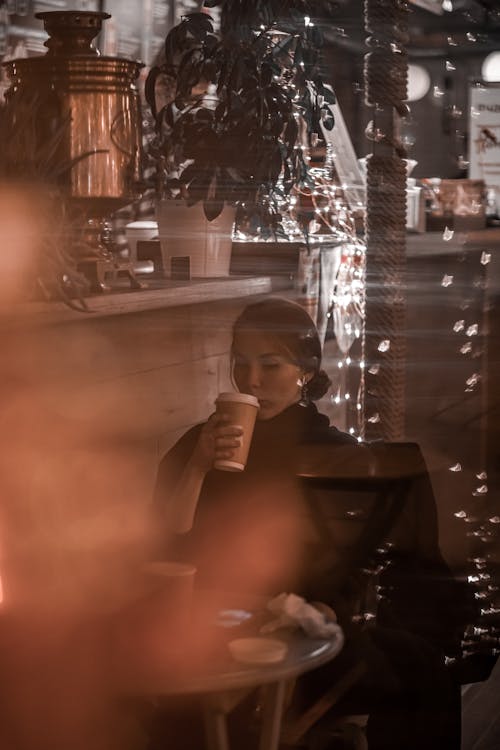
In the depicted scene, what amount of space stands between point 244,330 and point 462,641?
2.22 ft

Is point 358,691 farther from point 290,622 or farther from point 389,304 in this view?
point 389,304

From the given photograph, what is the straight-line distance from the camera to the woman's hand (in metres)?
1.16

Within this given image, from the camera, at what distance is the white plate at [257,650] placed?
1060 millimetres

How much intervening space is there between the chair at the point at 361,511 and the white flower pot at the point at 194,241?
0.31 meters

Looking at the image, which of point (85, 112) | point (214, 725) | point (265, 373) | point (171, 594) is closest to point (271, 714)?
point (214, 725)

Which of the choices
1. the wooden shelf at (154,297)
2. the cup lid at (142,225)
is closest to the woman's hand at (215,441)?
the wooden shelf at (154,297)

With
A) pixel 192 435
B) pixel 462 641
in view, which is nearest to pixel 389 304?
pixel 192 435

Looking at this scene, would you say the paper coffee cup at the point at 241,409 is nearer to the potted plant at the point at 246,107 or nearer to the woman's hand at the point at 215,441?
the woman's hand at the point at 215,441

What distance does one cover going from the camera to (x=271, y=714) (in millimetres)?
1144

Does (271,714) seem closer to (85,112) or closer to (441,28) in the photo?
(85,112)

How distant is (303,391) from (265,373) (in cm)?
8

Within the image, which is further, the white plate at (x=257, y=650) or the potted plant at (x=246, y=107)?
the potted plant at (x=246, y=107)

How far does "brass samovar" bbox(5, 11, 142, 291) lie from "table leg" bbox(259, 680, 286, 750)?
0.58 meters

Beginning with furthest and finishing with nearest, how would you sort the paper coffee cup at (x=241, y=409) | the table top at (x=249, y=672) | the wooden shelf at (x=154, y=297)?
the wooden shelf at (x=154, y=297) → the paper coffee cup at (x=241, y=409) → the table top at (x=249, y=672)
